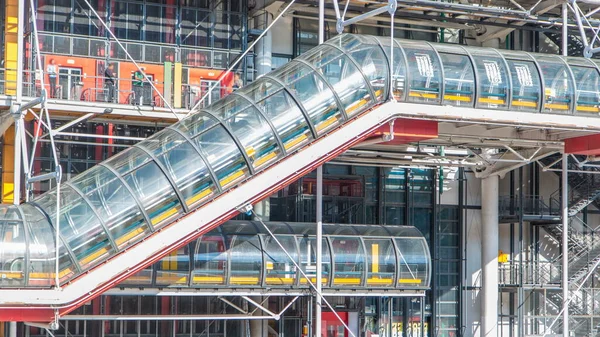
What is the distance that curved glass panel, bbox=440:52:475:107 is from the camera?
98.6 ft

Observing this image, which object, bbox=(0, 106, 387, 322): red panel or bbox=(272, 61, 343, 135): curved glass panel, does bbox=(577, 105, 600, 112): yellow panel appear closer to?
bbox=(0, 106, 387, 322): red panel

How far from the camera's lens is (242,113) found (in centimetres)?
2845

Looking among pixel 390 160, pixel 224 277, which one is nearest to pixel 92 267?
pixel 224 277

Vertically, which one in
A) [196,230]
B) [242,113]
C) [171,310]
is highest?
[242,113]

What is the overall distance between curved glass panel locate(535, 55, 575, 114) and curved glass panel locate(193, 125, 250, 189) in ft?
28.3

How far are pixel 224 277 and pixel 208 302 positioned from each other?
2.52 metres

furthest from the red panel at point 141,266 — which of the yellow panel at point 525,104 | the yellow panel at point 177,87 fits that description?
the yellow panel at point 177,87

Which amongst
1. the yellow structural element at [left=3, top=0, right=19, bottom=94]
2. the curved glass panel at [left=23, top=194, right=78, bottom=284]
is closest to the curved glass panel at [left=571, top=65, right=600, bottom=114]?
the curved glass panel at [left=23, top=194, right=78, bottom=284]

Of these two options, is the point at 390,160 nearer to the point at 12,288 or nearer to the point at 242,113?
the point at 242,113

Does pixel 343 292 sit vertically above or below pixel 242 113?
below

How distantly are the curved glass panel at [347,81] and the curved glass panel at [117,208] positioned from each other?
586 centimetres

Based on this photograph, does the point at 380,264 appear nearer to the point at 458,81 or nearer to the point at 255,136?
the point at 458,81

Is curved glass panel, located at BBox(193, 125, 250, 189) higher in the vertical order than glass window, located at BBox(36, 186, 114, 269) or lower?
higher

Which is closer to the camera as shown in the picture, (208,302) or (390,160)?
(208,302)
